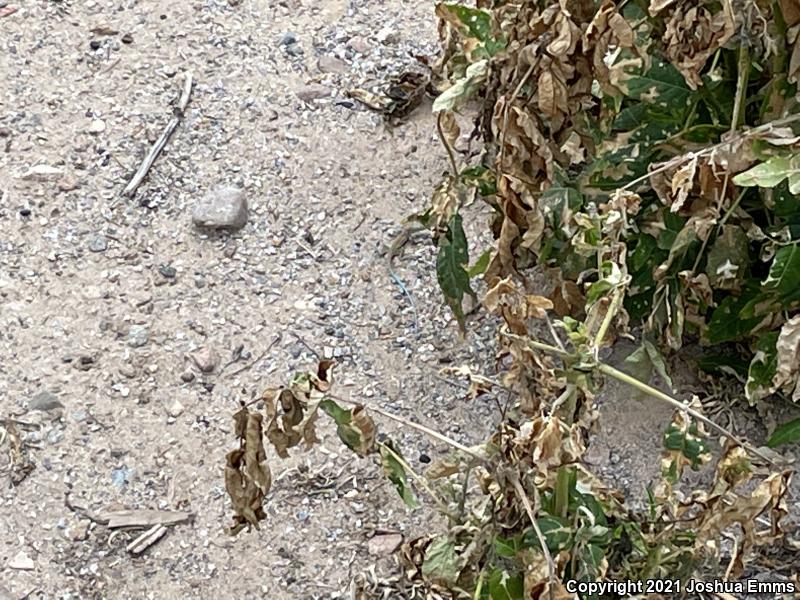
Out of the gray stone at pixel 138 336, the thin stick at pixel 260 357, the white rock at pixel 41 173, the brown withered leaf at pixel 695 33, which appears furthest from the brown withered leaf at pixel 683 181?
the white rock at pixel 41 173

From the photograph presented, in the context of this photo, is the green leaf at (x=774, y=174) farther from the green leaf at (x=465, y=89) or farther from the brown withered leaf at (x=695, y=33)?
the green leaf at (x=465, y=89)

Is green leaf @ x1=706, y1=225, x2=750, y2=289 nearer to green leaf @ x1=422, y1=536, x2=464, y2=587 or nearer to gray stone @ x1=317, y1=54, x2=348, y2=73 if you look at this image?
green leaf @ x1=422, y1=536, x2=464, y2=587

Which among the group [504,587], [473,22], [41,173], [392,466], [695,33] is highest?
[695,33]

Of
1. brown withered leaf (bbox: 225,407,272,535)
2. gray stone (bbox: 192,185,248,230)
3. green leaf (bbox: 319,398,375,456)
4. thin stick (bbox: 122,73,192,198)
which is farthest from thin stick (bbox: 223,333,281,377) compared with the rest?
green leaf (bbox: 319,398,375,456)

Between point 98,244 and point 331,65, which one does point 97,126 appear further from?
point 331,65

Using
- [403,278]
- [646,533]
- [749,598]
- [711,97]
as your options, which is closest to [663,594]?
[646,533]

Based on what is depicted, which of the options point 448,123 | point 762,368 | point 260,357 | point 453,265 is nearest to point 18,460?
point 260,357
